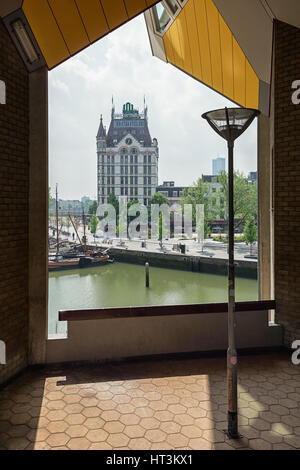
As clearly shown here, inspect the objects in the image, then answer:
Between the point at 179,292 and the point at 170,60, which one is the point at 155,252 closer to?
the point at 179,292

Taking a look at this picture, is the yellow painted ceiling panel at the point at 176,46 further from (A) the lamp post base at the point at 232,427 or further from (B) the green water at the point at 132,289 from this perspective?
(B) the green water at the point at 132,289

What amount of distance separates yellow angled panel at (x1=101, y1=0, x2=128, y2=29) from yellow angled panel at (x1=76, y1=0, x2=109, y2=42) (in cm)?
6

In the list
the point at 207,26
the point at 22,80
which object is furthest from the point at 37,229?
the point at 207,26

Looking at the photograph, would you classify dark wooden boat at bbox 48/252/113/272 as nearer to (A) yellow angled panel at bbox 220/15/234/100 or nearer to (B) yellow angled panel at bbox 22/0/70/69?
(A) yellow angled panel at bbox 220/15/234/100

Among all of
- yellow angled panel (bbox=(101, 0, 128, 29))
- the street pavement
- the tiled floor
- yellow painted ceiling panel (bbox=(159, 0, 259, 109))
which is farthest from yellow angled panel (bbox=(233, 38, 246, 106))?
the street pavement

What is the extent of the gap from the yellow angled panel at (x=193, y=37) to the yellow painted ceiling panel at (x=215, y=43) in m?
0.30

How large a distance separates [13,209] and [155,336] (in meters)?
2.29

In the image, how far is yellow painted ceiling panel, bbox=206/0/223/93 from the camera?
18.2 feet

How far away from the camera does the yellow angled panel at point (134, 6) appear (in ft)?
15.1

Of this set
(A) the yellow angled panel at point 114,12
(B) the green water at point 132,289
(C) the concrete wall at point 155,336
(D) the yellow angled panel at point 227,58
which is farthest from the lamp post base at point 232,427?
(B) the green water at point 132,289

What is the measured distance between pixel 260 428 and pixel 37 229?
317cm

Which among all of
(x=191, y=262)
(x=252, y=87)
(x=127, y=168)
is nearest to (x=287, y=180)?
(x=252, y=87)

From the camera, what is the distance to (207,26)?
5863 millimetres
